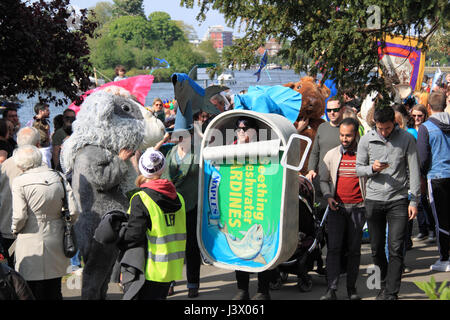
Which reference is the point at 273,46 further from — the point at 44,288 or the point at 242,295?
the point at 44,288

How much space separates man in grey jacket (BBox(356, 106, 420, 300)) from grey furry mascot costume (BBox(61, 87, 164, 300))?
2333 millimetres

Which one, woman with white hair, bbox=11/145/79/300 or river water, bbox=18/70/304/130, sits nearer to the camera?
woman with white hair, bbox=11/145/79/300

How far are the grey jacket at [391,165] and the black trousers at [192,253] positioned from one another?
1.81 metres

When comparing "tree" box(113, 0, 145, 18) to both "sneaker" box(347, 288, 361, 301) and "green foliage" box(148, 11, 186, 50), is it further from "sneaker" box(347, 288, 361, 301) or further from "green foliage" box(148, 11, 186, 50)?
"sneaker" box(347, 288, 361, 301)

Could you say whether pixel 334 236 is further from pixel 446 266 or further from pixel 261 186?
pixel 446 266

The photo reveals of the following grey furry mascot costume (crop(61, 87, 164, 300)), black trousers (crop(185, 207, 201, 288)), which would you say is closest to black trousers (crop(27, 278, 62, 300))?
grey furry mascot costume (crop(61, 87, 164, 300))

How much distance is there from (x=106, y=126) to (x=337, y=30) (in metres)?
2.23

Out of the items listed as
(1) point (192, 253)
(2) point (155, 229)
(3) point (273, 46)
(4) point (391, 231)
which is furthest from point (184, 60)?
(2) point (155, 229)

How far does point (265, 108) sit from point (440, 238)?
2836 mm

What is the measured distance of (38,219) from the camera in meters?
5.35

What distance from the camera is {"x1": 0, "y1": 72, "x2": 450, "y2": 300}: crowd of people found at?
5.02 metres

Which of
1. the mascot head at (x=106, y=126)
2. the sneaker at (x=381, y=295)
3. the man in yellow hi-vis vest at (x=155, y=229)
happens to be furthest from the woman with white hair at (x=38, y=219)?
the sneaker at (x=381, y=295)

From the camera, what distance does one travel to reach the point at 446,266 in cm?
735
